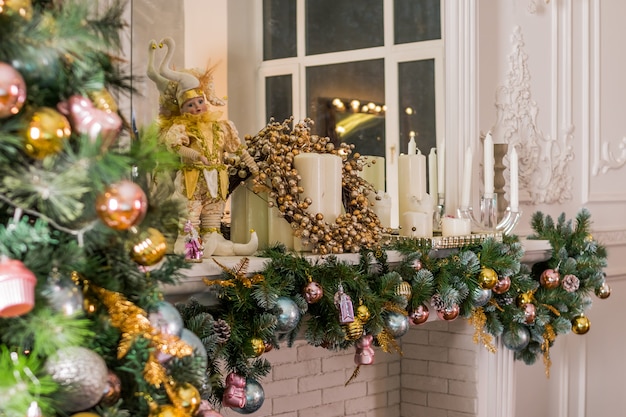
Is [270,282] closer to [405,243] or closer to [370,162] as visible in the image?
[405,243]

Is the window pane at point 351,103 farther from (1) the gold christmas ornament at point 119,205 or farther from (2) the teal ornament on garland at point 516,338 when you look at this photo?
(1) the gold christmas ornament at point 119,205

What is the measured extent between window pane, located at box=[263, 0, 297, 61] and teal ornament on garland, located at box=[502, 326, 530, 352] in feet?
3.46

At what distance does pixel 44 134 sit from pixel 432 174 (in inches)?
76.1

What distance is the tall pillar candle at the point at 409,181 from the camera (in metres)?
2.61

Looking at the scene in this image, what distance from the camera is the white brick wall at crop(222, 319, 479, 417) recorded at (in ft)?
8.79

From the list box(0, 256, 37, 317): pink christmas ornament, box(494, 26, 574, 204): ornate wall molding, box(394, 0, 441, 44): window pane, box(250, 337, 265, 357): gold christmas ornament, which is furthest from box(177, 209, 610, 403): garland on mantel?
box(394, 0, 441, 44): window pane

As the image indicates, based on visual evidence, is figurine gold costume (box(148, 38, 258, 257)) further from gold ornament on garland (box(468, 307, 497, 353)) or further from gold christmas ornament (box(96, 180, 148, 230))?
gold christmas ornament (box(96, 180, 148, 230))

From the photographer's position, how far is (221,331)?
5.54ft

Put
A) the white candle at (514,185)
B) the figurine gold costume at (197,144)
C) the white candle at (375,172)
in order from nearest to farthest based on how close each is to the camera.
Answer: the figurine gold costume at (197,144), the white candle at (375,172), the white candle at (514,185)

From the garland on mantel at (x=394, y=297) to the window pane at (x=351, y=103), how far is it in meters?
0.41

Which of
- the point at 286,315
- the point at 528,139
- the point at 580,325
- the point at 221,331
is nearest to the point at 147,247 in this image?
the point at 221,331

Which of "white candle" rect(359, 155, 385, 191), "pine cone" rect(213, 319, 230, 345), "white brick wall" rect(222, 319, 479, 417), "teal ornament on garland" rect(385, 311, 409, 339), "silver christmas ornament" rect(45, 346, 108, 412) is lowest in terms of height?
"white brick wall" rect(222, 319, 479, 417)

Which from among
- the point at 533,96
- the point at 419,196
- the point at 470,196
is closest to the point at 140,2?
the point at 419,196

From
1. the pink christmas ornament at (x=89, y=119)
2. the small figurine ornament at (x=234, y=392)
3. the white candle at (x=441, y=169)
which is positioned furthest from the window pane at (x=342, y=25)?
the pink christmas ornament at (x=89, y=119)
